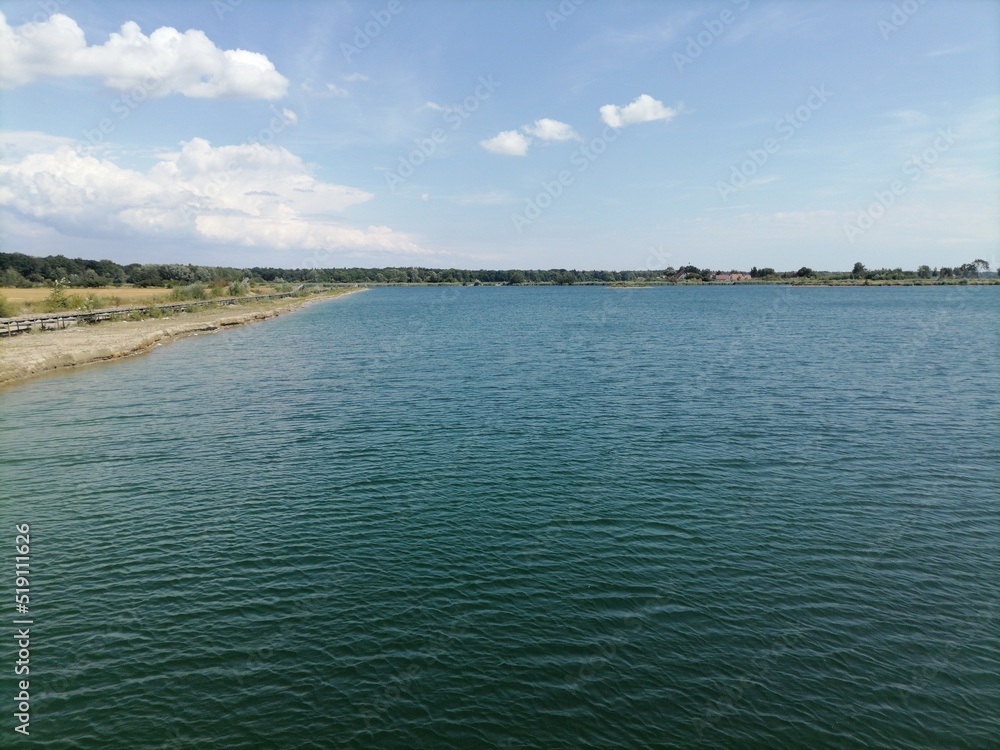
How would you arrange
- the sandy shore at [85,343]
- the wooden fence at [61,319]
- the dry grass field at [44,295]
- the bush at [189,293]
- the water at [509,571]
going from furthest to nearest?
the bush at [189,293] < the dry grass field at [44,295] < the wooden fence at [61,319] < the sandy shore at [85,343] < the water at [509,571]

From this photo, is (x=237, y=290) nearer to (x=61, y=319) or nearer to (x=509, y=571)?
(x=61, y=319)

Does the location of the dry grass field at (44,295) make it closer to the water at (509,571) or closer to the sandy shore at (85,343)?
the sandy shore at (85,343)

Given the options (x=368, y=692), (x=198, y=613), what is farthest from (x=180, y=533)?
(x=368, y=692)

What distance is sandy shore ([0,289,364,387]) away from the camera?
173ft

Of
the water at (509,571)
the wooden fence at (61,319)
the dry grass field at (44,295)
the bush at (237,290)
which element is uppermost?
the bush at (237,290)

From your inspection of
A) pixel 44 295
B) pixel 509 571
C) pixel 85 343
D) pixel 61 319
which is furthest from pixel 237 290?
pixel 509 571

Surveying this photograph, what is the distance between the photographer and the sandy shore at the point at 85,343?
52.8m

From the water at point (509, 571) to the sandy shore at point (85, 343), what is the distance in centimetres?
1576

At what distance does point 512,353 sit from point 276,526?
4954cm

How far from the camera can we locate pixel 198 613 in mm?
16641

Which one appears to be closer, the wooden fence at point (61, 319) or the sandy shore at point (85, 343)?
the sandy shore at point (85, 343)

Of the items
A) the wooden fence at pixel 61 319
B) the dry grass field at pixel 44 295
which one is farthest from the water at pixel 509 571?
the dry grass field at pixel 44 295

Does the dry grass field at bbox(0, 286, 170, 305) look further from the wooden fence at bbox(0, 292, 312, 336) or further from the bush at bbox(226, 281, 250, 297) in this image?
the bush at bbox(226, 281, 250, 297)

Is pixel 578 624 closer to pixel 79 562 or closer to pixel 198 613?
pixel 198 613
